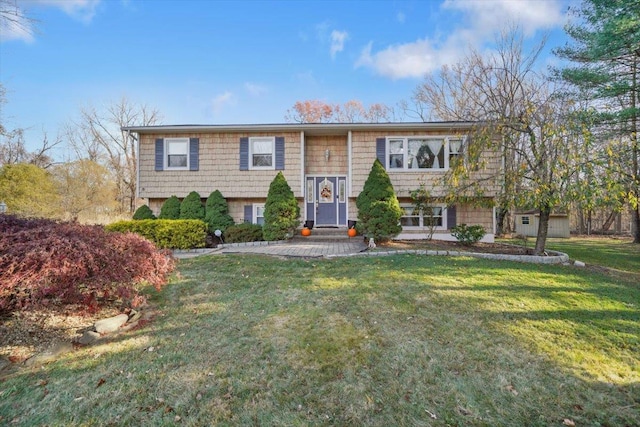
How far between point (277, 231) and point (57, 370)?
7191 millimetres

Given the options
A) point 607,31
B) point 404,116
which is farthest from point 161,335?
point 404,116

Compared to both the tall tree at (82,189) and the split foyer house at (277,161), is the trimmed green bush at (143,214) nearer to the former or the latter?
the split foyer house at (277,161)

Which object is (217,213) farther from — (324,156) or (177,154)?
(324,156)

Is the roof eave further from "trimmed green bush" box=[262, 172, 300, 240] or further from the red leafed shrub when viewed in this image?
the red leafed shrub

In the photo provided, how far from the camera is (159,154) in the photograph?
37.4ft

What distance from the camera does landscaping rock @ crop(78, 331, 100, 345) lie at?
3316 mm

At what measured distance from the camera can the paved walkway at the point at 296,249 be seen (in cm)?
782

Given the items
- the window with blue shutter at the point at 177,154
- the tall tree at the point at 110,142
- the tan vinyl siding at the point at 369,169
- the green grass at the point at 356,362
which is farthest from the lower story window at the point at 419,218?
the tall tree at the point at 110,142

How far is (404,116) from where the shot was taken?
22531 millimetres

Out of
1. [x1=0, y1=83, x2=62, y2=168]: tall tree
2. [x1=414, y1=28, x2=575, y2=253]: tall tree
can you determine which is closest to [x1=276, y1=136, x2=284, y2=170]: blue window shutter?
[x1=414, y1=28, x2=575, y2=253]: tall tree

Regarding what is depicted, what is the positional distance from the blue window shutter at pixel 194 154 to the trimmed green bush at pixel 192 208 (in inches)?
45.2

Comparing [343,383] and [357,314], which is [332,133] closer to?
[357,314]

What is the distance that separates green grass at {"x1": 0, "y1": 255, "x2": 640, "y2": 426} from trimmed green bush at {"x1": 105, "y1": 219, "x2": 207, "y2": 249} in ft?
15.0

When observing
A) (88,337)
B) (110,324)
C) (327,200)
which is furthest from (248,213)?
(88,337)
